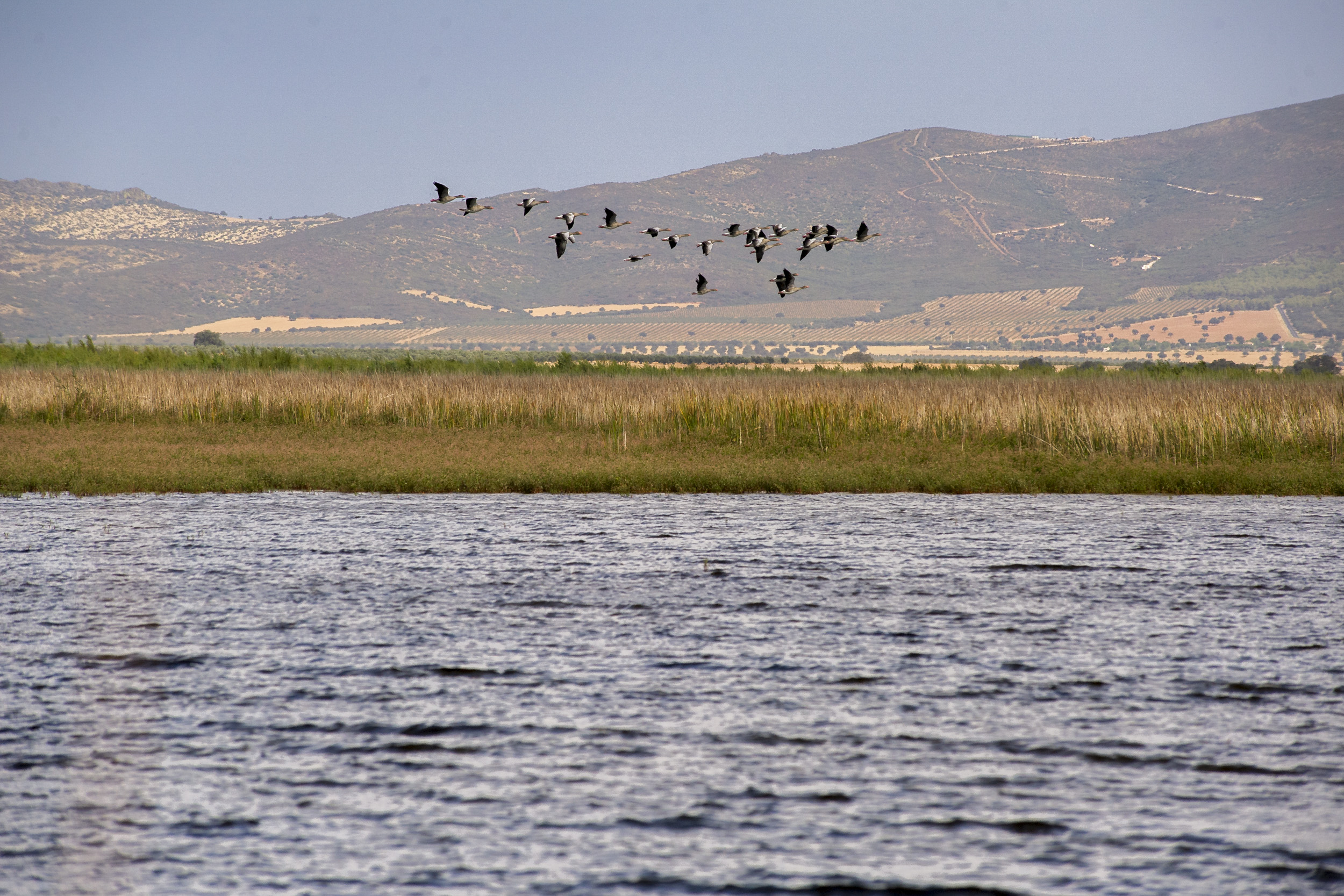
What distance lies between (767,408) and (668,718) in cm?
2005

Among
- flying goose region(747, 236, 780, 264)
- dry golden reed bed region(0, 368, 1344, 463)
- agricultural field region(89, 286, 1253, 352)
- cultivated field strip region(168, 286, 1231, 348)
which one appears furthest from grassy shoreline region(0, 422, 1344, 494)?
cultivated field strip region(168, 286, 1231, 348)

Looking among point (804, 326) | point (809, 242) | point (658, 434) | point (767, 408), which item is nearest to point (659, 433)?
point (658, 434)

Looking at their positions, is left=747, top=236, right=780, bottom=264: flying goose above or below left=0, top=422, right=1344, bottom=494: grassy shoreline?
above

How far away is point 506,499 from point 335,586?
7.49 meters

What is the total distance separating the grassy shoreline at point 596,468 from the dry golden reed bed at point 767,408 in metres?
0.78

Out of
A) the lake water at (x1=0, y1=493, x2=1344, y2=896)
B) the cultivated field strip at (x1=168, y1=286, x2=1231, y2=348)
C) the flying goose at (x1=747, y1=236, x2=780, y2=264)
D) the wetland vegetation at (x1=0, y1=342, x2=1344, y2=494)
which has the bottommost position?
the lake water at (x1=0, y1=493, x2=1344, y2=896)

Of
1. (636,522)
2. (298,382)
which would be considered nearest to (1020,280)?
(298,382)

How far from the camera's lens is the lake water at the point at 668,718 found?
616 cm

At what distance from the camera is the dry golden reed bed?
25.2 m

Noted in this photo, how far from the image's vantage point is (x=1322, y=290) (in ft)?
538

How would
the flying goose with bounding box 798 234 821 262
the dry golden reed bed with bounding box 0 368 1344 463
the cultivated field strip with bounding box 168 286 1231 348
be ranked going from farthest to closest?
the cultivated field strip with bounding box 168 286 1231 348 → the dry golden reed bed with bounding box 0 368 1344 463 → the flying goose with bounding box 798 234 821 262

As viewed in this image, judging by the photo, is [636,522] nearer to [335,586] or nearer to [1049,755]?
[335,586]

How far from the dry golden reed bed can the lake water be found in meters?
10.5

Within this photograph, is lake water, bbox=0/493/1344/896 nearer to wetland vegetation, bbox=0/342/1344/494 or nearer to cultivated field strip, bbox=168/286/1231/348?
wetland vegetation, bbox=0/342/1344/494
